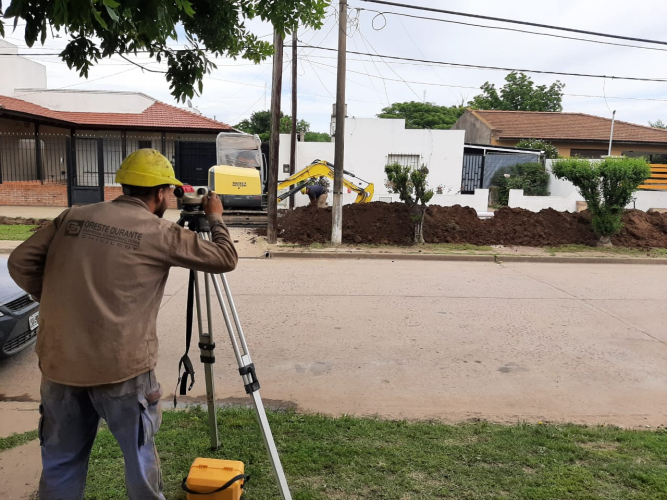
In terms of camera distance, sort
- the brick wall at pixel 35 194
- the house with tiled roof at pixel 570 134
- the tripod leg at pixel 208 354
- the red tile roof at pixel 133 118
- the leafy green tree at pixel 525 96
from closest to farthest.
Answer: the tripod leg at pixel 208 354
the brick wall at pixel 35 194
the red tile roof at pixel 133 118
the house with tiled roof at pixel 570 134
the leafy green tree at pixel 525 96

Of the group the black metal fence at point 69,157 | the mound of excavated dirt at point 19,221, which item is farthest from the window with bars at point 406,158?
the mound of excavated dirt at point 19,221

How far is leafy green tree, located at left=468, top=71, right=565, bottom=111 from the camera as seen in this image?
45.4 m

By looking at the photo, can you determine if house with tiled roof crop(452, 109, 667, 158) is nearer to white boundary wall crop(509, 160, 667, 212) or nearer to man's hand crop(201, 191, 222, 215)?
white boundary wall crop(509, 160, 667, 212)

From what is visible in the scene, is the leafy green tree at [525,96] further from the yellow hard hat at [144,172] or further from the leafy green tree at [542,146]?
the yellow hard hat at [144,172]

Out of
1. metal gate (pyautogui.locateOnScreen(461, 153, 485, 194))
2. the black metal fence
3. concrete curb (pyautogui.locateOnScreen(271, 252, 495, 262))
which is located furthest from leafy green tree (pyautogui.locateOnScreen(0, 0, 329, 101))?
metal gate (pyautogui.locateOnScreen(461, 153, 485, 194))

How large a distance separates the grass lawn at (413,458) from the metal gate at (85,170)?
1822 cm

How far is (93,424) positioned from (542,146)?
94.0 ft

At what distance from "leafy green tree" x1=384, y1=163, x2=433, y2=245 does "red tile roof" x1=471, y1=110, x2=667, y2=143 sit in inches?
782

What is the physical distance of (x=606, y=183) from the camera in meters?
13.4

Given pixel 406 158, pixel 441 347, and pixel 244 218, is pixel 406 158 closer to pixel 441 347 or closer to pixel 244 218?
pixel 244 218

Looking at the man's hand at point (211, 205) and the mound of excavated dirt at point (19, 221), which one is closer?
the man's hand at point (211, 205)

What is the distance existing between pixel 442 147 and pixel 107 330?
22.0 meters

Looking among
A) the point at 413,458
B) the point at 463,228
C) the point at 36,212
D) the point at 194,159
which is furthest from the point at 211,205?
the point at 194,159

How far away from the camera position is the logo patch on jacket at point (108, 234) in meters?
2.22
